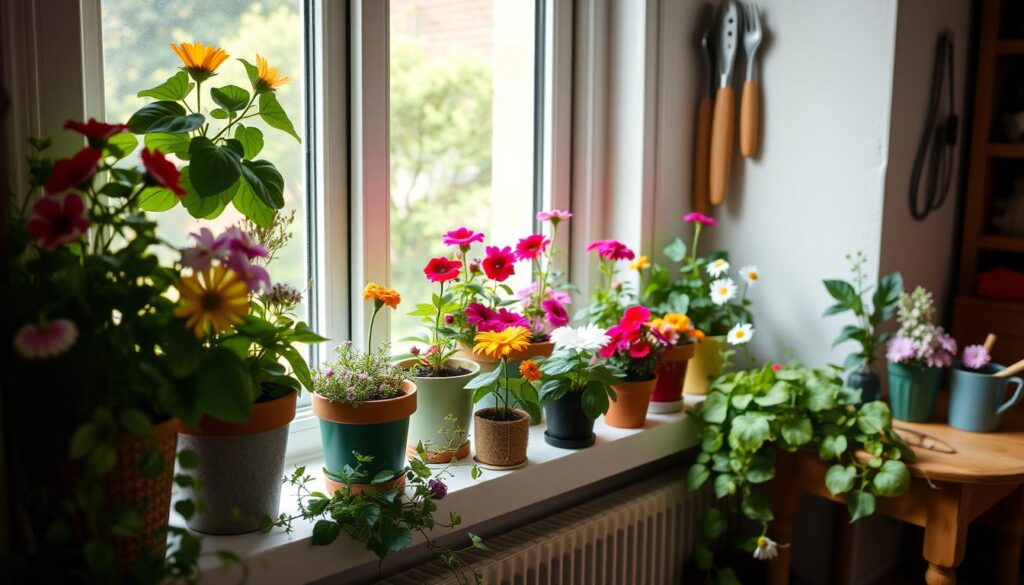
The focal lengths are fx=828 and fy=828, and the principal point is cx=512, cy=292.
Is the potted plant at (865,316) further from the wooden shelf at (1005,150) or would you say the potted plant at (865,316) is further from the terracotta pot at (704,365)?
the wooden shelf at (1005,150)

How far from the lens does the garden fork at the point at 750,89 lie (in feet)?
7.18

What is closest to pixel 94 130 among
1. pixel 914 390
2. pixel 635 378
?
pixel 635 378

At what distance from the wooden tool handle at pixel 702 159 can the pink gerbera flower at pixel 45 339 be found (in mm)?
1749

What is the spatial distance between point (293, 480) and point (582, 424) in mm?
640

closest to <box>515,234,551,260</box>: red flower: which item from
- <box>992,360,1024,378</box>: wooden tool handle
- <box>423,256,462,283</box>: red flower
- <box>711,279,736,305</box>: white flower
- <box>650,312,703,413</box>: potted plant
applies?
<box>423,256,462,283</box>: red flower

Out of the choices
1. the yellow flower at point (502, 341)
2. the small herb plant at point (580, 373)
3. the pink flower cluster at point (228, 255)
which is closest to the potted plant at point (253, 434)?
the pink flower cluster at point (228, 255)

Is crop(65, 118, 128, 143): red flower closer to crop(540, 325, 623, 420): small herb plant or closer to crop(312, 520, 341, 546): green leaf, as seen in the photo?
crop(312, 520, 341, 546): green leaf

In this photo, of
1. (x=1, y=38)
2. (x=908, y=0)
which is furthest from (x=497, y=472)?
(x=908, y=0)

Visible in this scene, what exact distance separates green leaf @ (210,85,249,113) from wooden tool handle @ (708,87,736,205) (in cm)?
135

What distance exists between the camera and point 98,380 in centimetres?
100

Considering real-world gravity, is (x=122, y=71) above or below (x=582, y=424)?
above

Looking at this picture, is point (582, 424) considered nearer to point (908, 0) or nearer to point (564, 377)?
point (564, 377)

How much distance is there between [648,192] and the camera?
219 cm

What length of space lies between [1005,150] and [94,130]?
7.82ft
